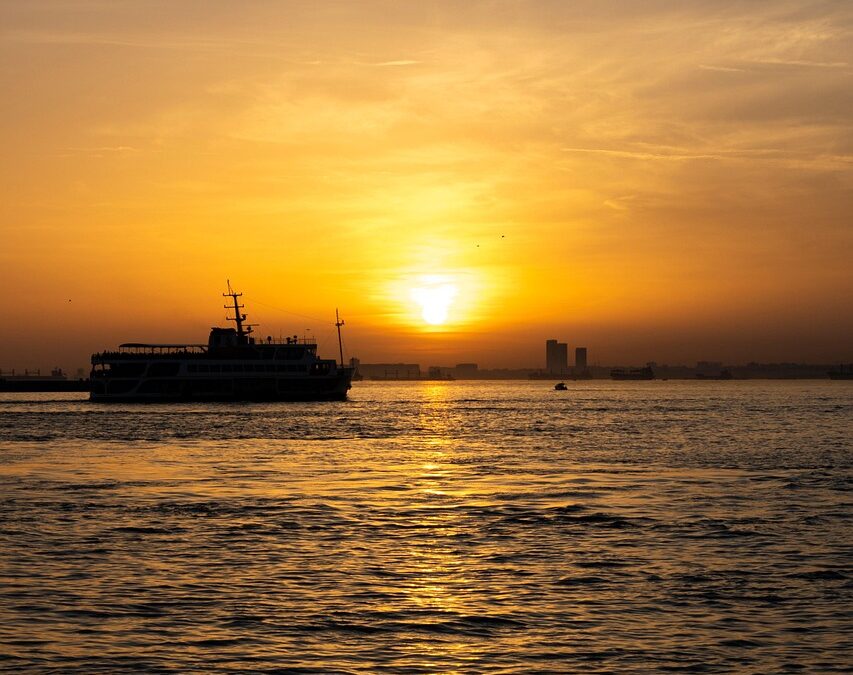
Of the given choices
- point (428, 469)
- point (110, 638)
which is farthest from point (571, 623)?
point (428, 469)

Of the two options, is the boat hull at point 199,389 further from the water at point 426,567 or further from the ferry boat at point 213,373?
the water at point 426,567

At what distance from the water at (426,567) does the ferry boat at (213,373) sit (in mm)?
111444

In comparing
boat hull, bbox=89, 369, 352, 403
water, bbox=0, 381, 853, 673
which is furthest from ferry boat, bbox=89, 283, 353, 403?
water, bbox=0, 381, 853, 673

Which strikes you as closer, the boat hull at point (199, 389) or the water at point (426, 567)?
the water at point (426, 567)

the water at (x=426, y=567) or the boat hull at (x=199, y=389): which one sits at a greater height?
the boat hull at (x=199, y=389)

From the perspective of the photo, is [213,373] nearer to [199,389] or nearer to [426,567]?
[199,389]

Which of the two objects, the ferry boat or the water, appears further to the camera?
the ferry boat

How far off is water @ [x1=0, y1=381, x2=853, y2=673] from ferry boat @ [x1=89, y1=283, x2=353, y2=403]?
366 feet

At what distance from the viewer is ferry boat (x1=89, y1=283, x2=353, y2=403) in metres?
171

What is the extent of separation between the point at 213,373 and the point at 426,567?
150580mm

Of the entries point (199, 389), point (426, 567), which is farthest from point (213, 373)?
point (426, 567)

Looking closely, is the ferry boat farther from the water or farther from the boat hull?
the water

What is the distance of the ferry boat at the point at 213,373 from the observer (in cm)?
17112

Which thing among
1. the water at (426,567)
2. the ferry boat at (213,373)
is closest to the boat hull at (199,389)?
the ferry boat at (213,373)
